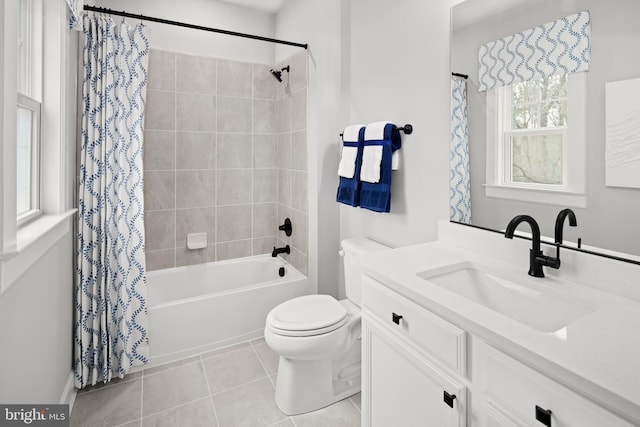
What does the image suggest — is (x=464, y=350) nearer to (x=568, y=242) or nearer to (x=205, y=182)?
(x=568, y=242)

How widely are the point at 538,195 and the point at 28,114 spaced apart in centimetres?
219

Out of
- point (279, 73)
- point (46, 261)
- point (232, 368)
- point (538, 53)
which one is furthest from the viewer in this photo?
point (279, 73)

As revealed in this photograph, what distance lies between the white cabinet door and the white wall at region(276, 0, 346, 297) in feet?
4.11

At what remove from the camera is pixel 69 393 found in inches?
73.4

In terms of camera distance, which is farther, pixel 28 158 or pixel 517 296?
pixel 28 158

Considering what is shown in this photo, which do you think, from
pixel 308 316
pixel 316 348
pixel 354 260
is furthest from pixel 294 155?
pixel 316 348

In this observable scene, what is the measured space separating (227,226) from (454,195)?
2.10 metres

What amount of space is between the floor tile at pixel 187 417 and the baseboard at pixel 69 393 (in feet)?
1.39

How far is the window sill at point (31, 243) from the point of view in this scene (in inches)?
39.4

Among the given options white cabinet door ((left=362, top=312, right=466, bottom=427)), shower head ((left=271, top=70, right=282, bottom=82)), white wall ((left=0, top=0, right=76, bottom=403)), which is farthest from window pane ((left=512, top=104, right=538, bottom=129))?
shower head ((left=271, top=70, right=282, bottom=82))

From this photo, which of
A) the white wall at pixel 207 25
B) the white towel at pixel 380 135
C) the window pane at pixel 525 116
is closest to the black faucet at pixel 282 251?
the white towel at pixel 380 135

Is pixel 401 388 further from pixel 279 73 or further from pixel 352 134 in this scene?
pixel 279 73

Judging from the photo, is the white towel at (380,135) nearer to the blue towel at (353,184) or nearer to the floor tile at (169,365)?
the blue towel at (353,184)

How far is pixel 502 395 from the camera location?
2.72ft
